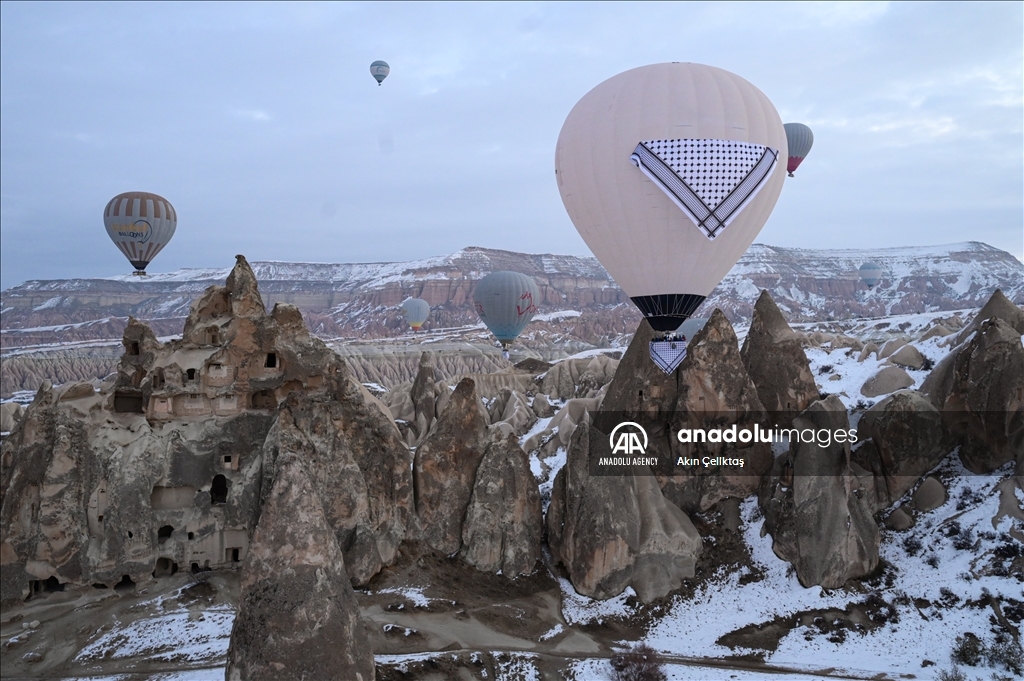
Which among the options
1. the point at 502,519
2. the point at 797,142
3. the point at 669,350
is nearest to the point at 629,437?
the point at 669,350

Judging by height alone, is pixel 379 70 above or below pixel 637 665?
above

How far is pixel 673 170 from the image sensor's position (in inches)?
677

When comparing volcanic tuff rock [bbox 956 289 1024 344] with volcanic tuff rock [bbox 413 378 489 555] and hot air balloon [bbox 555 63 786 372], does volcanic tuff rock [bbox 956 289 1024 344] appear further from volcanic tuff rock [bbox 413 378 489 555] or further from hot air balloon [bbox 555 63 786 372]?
volcanic tuff rock [bbox 413 378 489 555]

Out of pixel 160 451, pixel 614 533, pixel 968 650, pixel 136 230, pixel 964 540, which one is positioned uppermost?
pixel 136 230

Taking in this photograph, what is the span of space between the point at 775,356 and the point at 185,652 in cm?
1740

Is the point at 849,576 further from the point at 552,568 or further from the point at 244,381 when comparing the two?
the point at 244,381

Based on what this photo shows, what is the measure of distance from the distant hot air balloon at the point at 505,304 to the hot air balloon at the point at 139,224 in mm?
17992

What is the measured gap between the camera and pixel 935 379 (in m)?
21.5

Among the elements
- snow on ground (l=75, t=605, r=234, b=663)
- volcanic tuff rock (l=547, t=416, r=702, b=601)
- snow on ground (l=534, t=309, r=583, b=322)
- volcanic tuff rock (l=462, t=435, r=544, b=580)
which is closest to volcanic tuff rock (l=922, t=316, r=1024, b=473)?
volcanic tuff rock (l=547, t=416, r=702, b=601)

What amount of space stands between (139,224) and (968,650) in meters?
37.4

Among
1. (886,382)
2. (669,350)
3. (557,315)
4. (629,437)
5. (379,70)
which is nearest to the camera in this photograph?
(669,350)

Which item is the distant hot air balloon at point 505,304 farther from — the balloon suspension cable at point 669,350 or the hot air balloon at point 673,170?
the hot air balloon at point 673,170

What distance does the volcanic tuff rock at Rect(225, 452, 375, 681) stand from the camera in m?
10.1

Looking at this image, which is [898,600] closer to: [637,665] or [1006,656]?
[1006,656]
